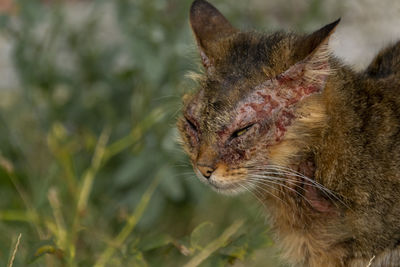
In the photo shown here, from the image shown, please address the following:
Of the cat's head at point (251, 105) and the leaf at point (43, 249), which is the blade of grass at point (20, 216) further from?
the cat's head at point (251, 105)

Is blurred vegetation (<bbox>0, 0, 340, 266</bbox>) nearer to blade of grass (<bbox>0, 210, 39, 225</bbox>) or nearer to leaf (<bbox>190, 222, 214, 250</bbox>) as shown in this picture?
blade of grass (<bbox>0, 210, 39, 225</bbox>)

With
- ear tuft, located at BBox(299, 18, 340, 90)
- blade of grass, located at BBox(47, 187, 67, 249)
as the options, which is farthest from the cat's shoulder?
blade of grass, located at BBox(47, 187, 67, 249)

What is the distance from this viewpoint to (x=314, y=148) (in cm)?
234

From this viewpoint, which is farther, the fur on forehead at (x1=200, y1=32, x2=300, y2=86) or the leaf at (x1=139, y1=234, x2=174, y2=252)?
the leaf at (x1=139, y1=234, x2=174, y2=252)

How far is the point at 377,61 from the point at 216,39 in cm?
72

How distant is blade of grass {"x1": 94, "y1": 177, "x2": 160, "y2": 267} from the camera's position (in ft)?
9.35

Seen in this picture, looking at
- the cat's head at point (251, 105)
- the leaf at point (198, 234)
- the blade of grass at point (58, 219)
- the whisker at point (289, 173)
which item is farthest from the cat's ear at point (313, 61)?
the blade of grass at point (58, 219)

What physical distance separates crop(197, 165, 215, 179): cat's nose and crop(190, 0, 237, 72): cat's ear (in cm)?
41

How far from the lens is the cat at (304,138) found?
222 centimetres

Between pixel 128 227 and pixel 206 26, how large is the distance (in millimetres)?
1197

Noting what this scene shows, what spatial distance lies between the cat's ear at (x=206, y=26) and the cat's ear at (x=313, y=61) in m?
0.37

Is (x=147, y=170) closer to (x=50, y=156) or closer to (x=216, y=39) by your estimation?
(x=50, y=156)

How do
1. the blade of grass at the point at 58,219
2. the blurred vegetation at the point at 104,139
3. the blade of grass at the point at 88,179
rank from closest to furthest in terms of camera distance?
1. the blade of grass at the point at 58,219
2. the blade of grass at the point at 88,179
3. the blurred vegetation at the point at 104,139

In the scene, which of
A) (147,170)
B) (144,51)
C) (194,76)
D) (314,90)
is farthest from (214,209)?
(314,90)
